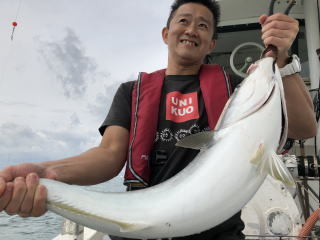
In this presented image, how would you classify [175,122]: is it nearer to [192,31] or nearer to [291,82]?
[192,31]

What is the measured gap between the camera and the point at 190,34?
7.67ft

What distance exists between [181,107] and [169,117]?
0.39 feet

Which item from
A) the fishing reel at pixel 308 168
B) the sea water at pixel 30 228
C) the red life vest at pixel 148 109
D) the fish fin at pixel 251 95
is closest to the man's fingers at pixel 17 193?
the red life vest at pixel 148 109

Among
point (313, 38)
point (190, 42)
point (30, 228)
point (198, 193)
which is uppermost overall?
point (313, 38)

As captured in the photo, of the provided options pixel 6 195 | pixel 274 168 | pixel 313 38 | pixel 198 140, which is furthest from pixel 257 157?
pixel 313 38

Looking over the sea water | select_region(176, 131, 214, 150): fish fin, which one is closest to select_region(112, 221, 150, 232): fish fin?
select_region(176, 131, 214, 150): fish fin

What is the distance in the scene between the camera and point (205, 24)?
2.42 metres

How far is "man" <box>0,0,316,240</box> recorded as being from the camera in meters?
1.75

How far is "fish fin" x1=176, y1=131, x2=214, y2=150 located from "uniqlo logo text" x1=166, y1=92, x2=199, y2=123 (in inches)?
22.9

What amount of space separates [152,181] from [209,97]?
28.3 inches

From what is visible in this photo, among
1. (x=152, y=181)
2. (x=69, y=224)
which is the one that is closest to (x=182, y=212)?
(x=152, y=181)

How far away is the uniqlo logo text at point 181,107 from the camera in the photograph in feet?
7.32

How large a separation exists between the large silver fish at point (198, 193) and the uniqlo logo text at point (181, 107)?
0.60 metres

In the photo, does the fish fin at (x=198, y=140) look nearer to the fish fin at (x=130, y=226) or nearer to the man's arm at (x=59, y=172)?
the fish fin at (x=130, y=226)
